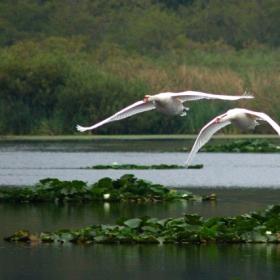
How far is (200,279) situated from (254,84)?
24995mm

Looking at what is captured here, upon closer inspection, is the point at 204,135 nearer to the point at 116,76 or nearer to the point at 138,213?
the point at 138,213

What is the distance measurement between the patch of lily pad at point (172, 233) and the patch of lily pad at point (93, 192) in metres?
3.98

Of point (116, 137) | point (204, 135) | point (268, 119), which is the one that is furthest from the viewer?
point (116, 137)

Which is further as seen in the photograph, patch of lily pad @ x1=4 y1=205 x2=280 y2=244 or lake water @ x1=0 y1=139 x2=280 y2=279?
patch of lily pad @ x1=4 y1=205 x2=280 y2=244

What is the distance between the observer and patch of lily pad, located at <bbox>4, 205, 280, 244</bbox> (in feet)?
43.5

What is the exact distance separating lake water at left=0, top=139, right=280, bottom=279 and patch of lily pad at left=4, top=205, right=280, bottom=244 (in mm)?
126

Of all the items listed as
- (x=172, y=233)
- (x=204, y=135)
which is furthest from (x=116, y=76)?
(x=172, y=233)

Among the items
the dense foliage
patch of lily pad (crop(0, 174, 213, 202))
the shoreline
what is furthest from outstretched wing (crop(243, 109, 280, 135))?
the dense foliage

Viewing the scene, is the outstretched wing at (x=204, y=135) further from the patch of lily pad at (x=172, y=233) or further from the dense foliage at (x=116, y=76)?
the dense foliage at (x=116, y=76)

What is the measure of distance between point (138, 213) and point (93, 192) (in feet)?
5.07

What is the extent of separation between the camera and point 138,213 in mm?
16422

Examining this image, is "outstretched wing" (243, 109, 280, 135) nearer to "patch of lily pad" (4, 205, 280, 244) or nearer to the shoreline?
"patch of lily pad" (4, 205, 280, 244)

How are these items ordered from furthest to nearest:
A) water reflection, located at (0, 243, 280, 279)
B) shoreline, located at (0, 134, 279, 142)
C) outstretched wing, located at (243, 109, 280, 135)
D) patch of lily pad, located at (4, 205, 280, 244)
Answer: shoreline, located at (0, 134, 279, 142) < patch of lily pad, located at (4, 205, 280, 244) < outstretched wing, located at (243, 109, 280, 135) < water reflection, located at (0, 243, 280, 279)

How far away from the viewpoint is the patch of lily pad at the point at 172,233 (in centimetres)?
1326
